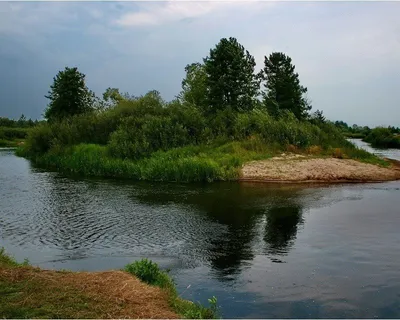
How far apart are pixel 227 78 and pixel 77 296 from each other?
39423 mm

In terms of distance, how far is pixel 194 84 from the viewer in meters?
56.2

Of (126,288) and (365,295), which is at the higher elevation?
(126,288)

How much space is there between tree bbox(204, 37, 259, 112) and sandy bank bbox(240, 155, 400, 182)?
14590mm

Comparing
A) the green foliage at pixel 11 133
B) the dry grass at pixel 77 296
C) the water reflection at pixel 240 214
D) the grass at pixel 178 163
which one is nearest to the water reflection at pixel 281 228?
the water reflection at pixel 240 214

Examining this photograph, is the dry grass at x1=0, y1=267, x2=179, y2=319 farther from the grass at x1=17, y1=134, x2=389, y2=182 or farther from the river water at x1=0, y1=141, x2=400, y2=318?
the grass at x1=17, y1=134, x2=389, y2=182

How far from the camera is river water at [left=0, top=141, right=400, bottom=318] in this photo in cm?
1002

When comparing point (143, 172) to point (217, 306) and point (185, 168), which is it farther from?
point (217, 306)

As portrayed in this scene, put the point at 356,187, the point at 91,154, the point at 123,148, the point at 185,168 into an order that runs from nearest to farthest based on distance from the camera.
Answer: the point at 356,187
the point at 185,168
the point at 123,148
the point at 91,154

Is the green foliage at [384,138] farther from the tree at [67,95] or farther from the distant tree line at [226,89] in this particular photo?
the tree at [67,95]

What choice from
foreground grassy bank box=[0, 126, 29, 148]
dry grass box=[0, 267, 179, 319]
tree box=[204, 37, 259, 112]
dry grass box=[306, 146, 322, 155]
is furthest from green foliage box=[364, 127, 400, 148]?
dry grass box=[0, 267, 179, 319]

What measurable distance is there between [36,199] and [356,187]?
64.3 ft

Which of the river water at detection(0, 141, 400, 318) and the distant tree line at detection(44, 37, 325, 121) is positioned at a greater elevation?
the distant tree line at detection(44, 37, 325, 121)

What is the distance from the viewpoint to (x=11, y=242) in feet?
48.6

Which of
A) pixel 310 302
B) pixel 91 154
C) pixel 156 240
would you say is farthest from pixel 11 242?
pixel 91 154
